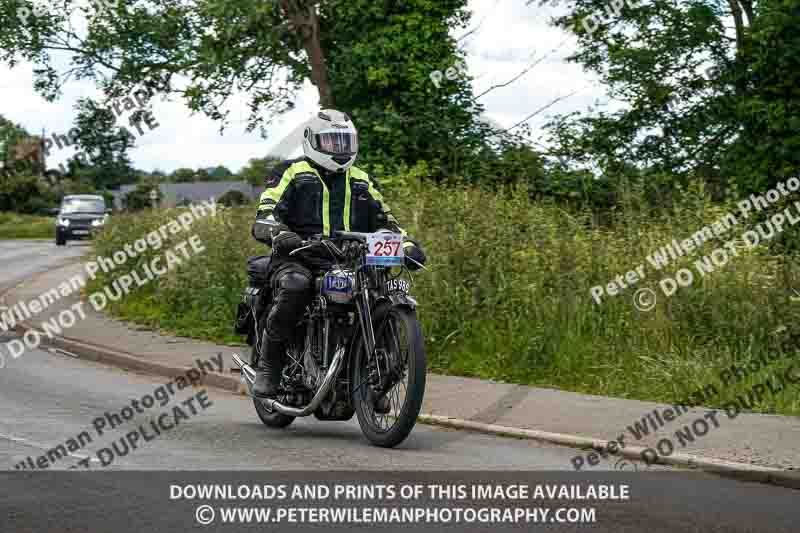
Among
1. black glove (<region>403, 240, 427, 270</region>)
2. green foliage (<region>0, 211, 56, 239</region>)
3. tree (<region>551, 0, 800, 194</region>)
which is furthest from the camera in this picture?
green foliage (<region>0, 211, 56, 239</region>)

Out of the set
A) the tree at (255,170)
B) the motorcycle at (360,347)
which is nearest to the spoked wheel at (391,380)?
the motorcycle at (360,347)

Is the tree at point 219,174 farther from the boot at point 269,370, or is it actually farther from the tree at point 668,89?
the boot at point 269,370

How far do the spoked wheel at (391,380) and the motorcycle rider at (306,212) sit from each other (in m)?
0.64

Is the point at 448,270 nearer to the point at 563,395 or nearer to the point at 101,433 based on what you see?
the point at 563,395

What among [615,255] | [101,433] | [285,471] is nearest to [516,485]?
[285,471]

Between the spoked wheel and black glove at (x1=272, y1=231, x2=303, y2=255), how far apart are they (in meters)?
0.86

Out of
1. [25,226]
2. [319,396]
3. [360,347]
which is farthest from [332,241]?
[25,226]

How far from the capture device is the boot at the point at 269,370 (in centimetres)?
945

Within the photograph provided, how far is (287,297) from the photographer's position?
9.12 metres

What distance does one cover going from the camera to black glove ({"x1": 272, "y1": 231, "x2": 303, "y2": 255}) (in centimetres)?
897

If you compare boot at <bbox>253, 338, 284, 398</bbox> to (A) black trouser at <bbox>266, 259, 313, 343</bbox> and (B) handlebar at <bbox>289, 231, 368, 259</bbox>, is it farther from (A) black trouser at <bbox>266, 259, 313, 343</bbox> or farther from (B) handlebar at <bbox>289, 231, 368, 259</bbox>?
(B) handlebar at <bbox>289, 231, 368, 259</bbox>

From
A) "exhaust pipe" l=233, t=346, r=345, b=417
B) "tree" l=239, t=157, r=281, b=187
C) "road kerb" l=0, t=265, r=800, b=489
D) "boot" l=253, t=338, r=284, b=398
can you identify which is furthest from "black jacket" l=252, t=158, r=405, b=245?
"tree" l=239, t=157, r=281, b=187

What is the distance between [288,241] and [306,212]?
15.2 inches

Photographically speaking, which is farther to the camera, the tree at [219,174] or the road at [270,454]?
the tree at [219,174]
